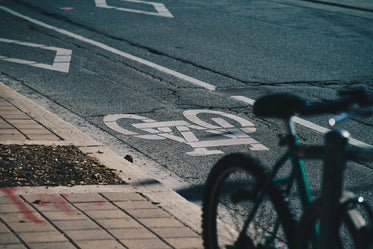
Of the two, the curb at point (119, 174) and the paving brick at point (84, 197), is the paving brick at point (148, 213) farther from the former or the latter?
the paving brick at point (84, 197)

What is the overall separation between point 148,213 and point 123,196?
0.33 metres

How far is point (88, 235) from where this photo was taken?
11.8ft

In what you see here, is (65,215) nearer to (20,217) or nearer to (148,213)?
(20,217)

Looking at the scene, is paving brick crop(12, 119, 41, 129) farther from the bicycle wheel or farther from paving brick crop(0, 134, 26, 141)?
the bicycle wheel

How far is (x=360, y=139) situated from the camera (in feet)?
21.2

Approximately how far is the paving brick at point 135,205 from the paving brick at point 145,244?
51 cm

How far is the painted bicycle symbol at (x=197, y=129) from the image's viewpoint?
6066mm

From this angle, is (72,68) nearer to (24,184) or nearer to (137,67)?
(137,67)

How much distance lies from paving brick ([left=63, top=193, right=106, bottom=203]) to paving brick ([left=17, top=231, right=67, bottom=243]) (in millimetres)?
548

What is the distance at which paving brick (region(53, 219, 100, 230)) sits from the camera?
3.69 meters

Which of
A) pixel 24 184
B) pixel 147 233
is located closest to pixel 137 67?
pixel 24 184

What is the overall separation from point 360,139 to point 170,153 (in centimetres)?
224

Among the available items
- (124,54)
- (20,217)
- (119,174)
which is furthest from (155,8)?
(20,217)

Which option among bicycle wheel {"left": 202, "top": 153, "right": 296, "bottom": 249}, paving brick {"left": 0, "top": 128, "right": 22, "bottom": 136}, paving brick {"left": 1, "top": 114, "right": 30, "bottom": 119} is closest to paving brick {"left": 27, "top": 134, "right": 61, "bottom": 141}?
paving brick {"left": 0, "top": 128, "right": 22, "bottom": 136}
